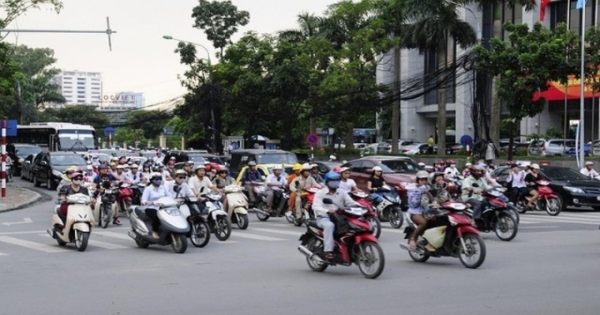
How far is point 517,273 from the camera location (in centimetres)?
1282

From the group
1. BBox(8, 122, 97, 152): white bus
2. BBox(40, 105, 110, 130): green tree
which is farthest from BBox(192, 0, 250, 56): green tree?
BBox(40, 105, 110, 130): green tree

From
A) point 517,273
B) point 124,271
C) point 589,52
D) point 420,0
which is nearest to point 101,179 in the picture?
point 124,271

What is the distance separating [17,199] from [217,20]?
131ft

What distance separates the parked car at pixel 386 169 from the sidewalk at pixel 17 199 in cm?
1062

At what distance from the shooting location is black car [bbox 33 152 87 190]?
37438mm

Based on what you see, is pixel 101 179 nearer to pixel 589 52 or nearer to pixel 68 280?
pixel 68 280

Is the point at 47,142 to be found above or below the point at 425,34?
below

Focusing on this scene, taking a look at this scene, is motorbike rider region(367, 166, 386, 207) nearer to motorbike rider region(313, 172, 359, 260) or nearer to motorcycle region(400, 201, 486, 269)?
motorcycle region(400, 201, 486, 269)

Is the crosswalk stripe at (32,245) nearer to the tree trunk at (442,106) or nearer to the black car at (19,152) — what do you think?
the black car at (19,152)

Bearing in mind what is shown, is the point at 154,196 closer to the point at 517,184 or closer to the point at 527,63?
the point at 517,184

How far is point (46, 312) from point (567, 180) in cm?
2134

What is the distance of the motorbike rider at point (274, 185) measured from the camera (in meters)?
23.3

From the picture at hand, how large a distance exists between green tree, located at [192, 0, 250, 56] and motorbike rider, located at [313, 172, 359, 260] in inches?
2219

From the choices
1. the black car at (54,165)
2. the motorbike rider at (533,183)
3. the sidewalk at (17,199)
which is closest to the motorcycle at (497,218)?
the motorbike rider at (533,183)
